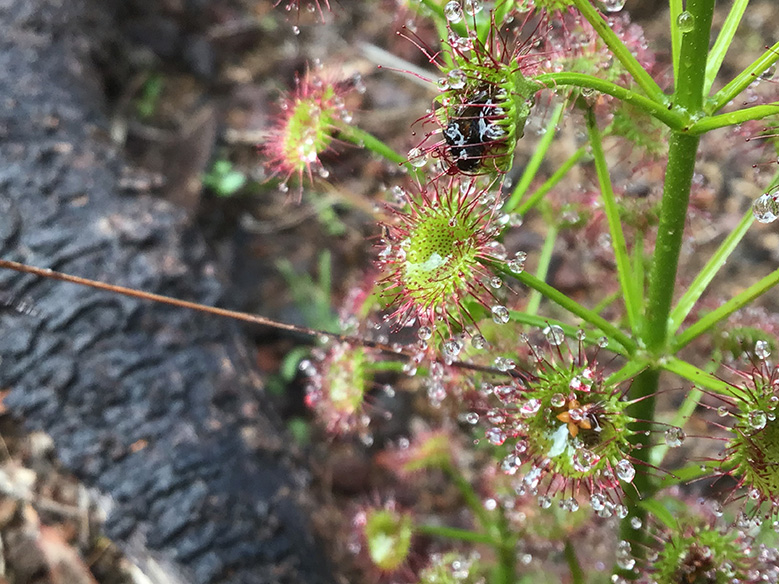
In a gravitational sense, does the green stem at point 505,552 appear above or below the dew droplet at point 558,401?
below

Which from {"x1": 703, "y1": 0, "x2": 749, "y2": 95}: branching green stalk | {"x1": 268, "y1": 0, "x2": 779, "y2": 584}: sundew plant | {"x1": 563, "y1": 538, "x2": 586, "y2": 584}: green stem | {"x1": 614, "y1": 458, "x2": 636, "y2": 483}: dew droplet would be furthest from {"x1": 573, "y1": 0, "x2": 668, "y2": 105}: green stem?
{"x1": 563, "y1": 538, "x2": 586, "y2": 584}: green stem

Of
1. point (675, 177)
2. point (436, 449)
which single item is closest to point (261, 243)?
point (436, 449)

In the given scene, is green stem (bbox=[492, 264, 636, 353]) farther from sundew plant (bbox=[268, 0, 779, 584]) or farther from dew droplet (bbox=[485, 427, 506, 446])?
dew droplet (bbox=[485, 427, 506, 446])

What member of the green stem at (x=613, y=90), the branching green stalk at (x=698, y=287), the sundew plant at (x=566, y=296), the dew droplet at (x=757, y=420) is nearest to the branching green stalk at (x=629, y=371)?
the sundew plant at (x=566, y=296)

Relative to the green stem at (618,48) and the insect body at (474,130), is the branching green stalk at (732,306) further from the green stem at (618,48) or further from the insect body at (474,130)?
the insect body at (474,130)

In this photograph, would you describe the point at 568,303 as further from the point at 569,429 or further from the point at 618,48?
the point at 618,48

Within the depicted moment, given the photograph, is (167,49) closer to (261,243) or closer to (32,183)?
(261,243)

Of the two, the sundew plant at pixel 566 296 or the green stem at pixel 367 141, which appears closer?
the sundew plant at pixel 566 296
